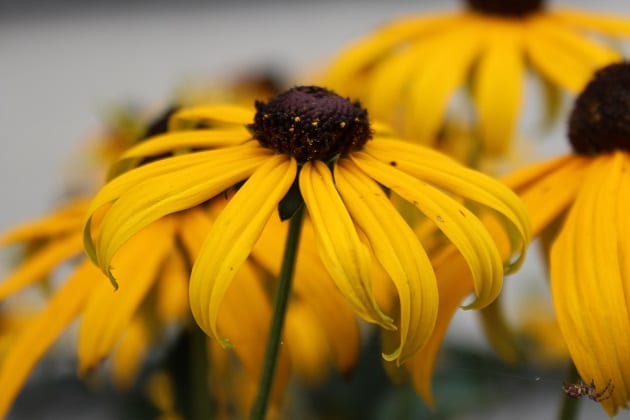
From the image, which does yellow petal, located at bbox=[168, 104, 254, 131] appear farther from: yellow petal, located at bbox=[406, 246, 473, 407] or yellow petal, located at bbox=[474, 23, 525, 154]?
yellow petal, located at bbox=[474, 23, 525, 154]

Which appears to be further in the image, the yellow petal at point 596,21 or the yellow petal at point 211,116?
the yellow petal at point 596,21

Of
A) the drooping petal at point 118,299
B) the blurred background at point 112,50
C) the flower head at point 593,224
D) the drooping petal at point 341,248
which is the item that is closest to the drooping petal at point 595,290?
the flower head at point 593,224

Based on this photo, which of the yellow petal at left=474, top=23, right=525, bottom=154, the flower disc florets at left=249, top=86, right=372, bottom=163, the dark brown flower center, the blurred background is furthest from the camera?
the blurred background

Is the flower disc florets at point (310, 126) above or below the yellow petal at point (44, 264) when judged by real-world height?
above

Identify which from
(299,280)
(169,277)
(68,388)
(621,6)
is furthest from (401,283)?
(621,6)

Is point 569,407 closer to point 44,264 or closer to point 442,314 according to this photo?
point 442,314

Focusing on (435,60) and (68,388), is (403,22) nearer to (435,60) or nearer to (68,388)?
(435,60)

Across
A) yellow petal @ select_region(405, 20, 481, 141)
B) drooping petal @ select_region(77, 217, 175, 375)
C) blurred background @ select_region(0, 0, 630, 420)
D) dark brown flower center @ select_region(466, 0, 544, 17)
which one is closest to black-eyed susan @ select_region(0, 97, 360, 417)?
drooping petal @ select_region(77, 217, 175, 375)

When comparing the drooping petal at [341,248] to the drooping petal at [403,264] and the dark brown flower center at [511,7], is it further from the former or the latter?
the dark brown flower center at [511,7]
